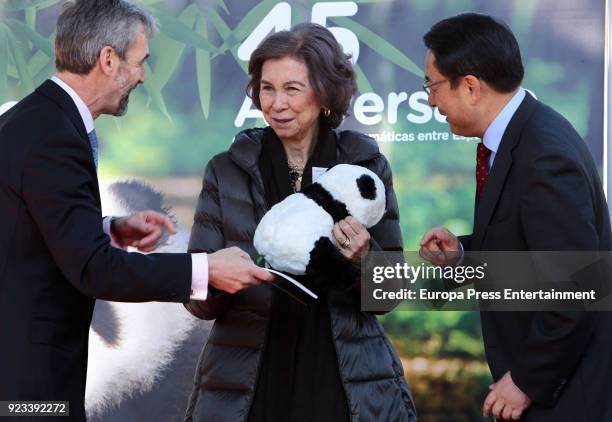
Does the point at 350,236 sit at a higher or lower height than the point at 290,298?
higher

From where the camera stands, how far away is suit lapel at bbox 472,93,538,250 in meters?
2.36

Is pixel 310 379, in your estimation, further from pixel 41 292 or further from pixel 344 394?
pixel 41 292

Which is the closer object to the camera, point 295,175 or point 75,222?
point 75,222

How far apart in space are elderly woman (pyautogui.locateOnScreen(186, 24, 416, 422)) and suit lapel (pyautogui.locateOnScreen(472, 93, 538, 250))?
1.10 feet

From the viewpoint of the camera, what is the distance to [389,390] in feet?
9.13

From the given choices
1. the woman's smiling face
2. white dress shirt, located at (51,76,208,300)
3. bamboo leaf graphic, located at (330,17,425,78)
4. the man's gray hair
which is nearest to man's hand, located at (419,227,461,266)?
the woman's smiling face

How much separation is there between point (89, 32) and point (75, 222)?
524 mm

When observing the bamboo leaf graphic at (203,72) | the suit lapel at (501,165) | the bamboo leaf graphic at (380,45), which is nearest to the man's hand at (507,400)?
the suit lapel at (501,165)

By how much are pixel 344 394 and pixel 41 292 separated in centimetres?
94

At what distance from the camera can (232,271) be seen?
2.40 meters

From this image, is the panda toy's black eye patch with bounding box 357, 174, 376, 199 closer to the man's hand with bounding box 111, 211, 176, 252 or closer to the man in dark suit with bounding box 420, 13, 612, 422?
the man in dark suit with bounding box 420, 13, 612, 422

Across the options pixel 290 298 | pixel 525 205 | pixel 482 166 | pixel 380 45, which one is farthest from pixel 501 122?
pixel 380 45

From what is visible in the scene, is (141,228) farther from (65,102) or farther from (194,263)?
(65,102)

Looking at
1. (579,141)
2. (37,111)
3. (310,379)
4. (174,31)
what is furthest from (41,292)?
(174,31)
